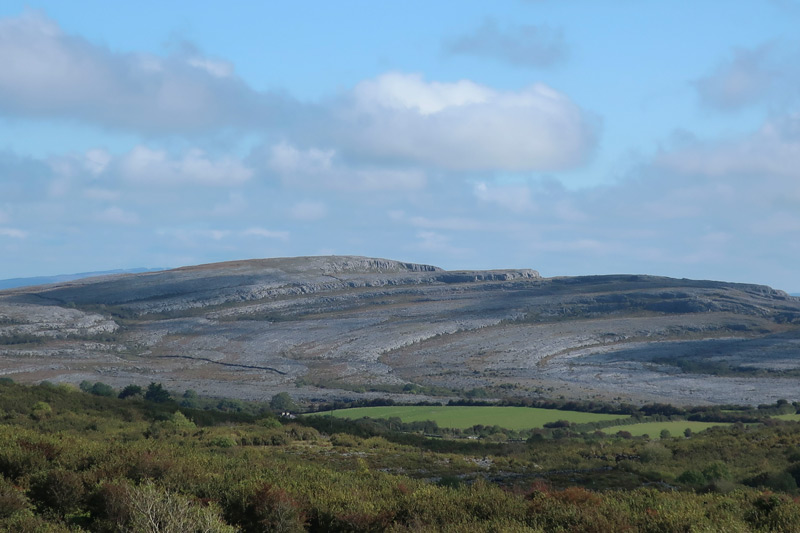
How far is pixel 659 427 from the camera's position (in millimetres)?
62562

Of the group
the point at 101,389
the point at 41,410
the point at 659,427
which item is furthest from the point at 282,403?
Answer: the point at 41,410

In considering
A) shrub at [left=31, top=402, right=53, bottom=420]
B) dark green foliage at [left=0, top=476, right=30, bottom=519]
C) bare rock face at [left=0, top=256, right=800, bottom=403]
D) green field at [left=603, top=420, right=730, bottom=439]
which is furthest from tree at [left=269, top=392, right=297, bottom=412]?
dark green foliage at [left=0, top=476, right=30, bottom=519]

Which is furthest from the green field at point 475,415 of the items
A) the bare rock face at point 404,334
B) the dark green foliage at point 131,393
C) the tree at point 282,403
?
the dark green foliage at point 131,393

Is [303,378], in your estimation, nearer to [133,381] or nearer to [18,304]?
[133,381]

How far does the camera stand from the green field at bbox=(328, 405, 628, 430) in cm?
7084

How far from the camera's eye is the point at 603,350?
12494 cm

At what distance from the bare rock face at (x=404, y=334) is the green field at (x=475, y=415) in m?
13.8

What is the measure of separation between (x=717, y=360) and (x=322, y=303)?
272 feet

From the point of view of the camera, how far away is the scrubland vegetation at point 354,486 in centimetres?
1509

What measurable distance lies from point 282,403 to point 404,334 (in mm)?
51599

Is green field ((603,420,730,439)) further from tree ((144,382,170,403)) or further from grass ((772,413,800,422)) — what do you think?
tree ((144,382,170,403))

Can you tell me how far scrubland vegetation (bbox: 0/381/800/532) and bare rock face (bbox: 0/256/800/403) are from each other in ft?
176

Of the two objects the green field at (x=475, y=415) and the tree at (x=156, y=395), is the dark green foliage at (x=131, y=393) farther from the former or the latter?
the green field at (x=475, y=415)

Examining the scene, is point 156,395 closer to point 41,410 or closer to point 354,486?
point 41,410
